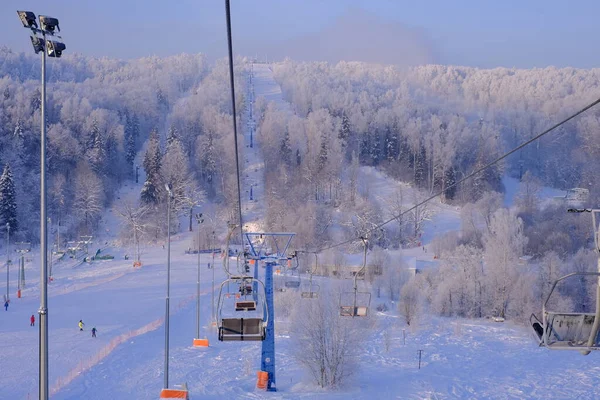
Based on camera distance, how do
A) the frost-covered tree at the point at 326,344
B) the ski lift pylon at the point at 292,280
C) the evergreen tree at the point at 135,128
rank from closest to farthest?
the frost-covered tree at the point at 326,344 → the ski lift pylon at the point at 292,280 → the evergreen tree at the point at 135,128

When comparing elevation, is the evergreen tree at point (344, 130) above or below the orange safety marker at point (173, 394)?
above

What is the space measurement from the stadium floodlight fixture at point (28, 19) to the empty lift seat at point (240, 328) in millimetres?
4671

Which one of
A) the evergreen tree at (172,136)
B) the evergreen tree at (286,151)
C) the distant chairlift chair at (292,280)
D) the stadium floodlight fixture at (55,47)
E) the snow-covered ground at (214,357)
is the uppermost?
the evergreen tree at (172,136)

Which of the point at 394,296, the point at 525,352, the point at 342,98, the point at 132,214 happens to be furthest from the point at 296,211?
the point at 342,98

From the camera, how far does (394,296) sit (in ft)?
112

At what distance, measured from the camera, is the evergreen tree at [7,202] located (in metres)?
44.0

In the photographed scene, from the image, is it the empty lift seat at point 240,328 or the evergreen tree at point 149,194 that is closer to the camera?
the empty lift seat at point 240,328

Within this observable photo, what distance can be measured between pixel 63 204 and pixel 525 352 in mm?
40329

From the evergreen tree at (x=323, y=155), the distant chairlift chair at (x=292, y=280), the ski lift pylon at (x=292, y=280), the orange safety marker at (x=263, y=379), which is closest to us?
the orange safety marker at (x=263, y=379)

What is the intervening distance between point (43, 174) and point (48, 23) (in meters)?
1.84

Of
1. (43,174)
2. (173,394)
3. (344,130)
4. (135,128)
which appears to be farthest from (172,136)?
(43,174)

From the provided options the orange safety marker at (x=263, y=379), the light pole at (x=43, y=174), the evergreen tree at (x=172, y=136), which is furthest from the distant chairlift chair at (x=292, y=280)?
the evergreen tree at (x=172, y=136)

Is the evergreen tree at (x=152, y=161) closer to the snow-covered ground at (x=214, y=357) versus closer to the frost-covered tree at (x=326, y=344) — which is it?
the snow-covered ground at (x=214, y=357)

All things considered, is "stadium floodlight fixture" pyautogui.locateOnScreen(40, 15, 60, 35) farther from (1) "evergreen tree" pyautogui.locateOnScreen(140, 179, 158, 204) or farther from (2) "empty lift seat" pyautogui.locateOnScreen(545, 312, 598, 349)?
(1) "evergreen tree" pyautogui.locateOnScreen(140, 179, 158, 204)
